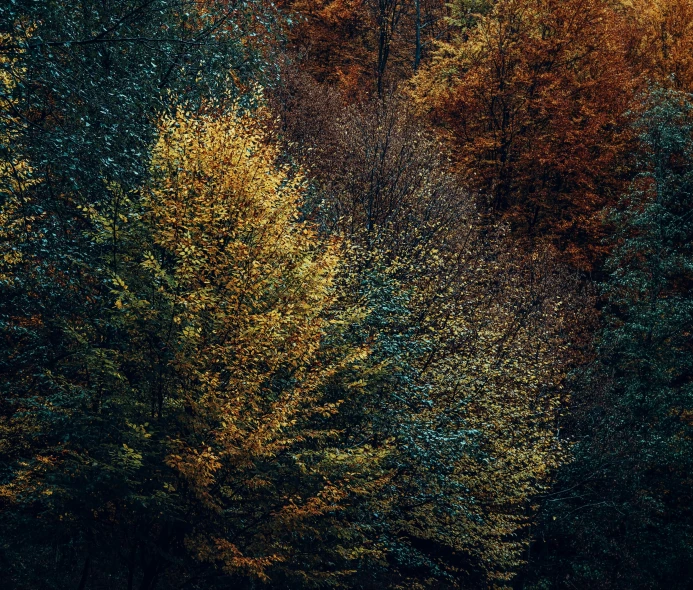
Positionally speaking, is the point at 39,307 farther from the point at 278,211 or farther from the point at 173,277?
the point at 278,211

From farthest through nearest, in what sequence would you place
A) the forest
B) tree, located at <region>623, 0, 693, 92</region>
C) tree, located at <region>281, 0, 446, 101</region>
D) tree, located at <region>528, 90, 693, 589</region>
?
tree, located at <region>281, 0, 446, 101</region> < tree, located at <region>623, 0, 693, 92</region> < tree, located at <region>528, 90, 693, 589</region> < the forest

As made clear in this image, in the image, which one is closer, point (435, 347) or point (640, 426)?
point (435, 347)

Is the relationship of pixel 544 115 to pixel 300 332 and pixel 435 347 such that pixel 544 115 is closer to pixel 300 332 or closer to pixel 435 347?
pixel 435 347

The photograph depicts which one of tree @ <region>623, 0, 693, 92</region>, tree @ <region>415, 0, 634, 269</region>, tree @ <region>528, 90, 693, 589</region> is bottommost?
tree @ <region>528, 90, 693, 589</region>

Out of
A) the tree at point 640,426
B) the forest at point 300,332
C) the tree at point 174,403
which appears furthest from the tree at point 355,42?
the tree at point 174,403

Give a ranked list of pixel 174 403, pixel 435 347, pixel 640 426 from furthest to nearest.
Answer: pixel 640 426
pixel 435 347
pixel 174 403

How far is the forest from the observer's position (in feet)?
39.7

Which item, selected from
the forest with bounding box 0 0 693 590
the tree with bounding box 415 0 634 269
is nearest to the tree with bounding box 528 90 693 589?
the forest with bounding box 0 0 693 590

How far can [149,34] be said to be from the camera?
1509cm

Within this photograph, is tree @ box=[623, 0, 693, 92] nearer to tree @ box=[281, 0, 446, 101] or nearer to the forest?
the forest

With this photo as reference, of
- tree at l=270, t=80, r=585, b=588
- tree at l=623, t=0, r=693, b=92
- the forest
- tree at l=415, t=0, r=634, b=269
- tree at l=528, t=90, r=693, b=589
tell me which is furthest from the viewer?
tree at l=623, t=0, r=693, b=92

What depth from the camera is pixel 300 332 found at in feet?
46.3

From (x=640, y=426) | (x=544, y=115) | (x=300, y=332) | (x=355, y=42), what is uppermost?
(x=355, y=42)

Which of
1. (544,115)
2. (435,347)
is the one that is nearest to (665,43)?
(544,115)
